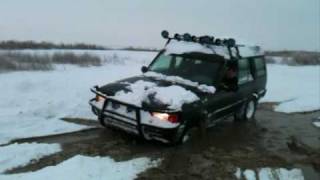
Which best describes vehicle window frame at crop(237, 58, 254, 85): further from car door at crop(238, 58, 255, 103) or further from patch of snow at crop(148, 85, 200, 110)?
patch of snow at crop(148, 85, 200, 110)

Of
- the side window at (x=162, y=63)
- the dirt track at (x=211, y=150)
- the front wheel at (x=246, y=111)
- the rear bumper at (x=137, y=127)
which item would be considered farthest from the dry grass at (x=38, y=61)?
the rear bumper at (x=137, y=127)

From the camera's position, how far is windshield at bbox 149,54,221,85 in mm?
10461

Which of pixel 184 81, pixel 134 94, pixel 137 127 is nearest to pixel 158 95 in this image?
pixel 134 94

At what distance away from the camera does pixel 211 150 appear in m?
9.48

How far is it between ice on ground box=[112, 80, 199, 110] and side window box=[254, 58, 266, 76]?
164 inches

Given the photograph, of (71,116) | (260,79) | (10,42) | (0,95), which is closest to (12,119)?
(71,116)

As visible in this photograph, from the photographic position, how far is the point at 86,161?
7.80 m

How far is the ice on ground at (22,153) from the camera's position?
7.68 metres

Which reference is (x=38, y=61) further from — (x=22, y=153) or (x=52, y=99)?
(x=22, y=153)

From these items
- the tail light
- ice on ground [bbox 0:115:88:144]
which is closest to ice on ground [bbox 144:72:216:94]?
the tail light

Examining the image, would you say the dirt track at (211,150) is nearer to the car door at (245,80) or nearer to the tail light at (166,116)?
the tail light at (166,116)

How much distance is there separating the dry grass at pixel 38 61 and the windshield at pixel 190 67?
33.4 ft

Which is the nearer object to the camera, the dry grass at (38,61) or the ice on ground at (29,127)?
the ice on ground at (29,127)

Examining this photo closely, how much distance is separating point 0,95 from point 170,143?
647 centimetres
